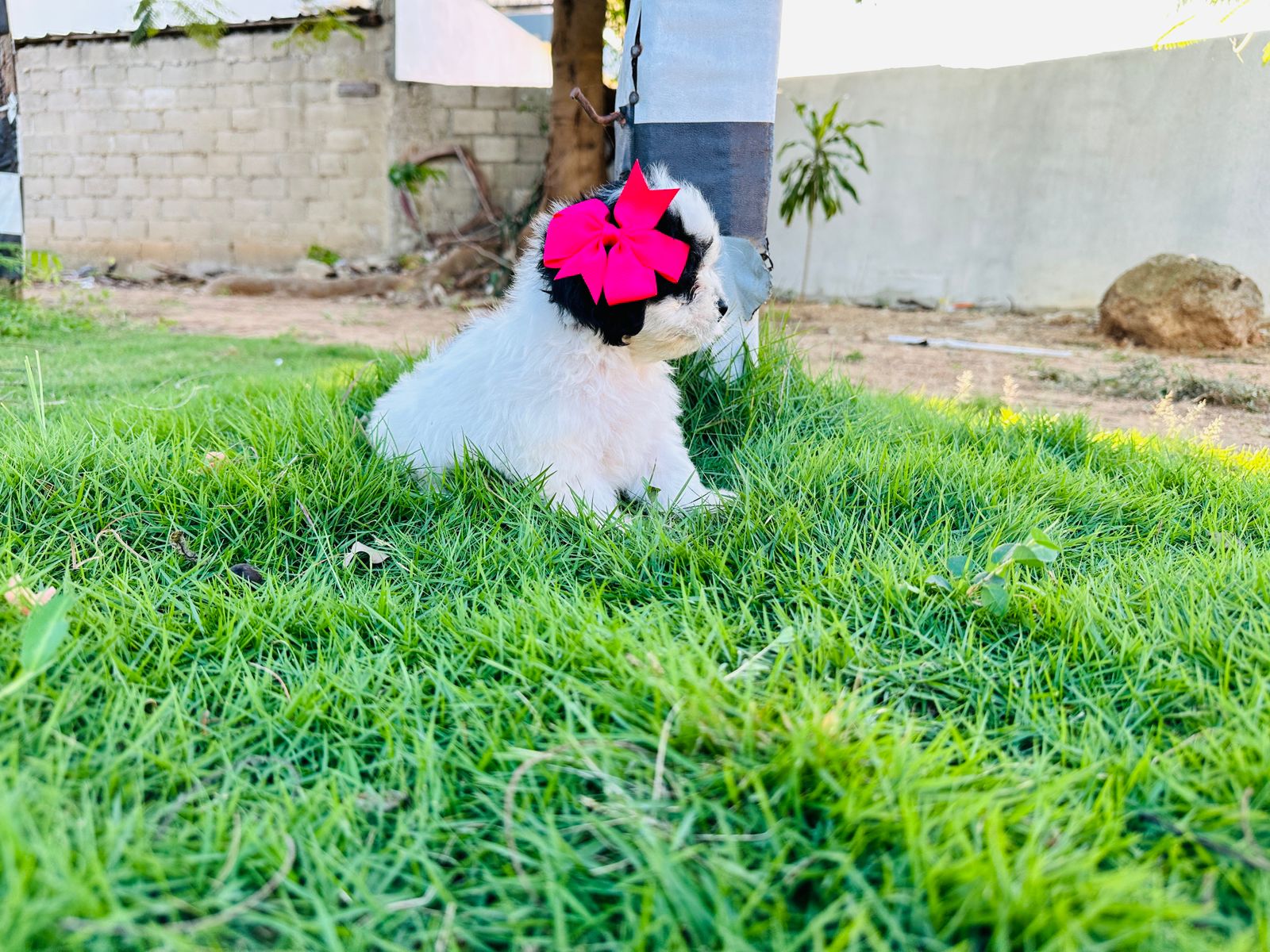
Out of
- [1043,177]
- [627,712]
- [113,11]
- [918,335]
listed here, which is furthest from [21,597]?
[113,11]

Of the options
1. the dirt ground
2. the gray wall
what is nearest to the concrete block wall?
the dirt ground

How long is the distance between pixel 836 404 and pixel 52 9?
10.3 meters

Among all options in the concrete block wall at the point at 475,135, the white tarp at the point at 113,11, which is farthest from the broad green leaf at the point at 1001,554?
the white tarp at the point at 113,11

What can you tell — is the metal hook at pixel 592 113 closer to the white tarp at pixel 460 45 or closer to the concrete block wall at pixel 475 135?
the white tarp at pixel 460 45

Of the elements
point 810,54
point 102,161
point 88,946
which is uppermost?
point 810,54

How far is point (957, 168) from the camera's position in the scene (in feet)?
26.5

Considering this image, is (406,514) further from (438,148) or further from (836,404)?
(438,148)

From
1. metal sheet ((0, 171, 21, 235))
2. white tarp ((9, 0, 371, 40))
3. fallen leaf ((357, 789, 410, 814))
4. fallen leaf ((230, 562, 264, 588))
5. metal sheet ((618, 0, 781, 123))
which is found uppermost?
white tarp ((9, 0, 371, 40))

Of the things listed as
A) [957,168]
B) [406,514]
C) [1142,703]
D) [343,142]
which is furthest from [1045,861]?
[343,142]

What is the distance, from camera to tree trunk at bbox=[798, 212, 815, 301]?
803 centimetres

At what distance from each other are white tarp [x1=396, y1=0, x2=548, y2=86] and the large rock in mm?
5511

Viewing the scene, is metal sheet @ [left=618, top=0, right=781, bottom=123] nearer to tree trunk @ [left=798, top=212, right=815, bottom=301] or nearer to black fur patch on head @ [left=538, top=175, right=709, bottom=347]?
black fur patch on head @ [left=538, top=175, right=709, bottom=347]

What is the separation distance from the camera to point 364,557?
1.81m

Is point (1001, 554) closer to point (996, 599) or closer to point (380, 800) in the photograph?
point (996, 599)
